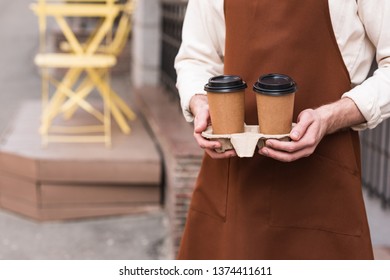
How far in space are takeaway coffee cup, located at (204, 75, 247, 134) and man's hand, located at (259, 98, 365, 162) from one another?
0.11m

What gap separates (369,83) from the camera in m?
2.01

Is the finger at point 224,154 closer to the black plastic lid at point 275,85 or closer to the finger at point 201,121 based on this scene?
the finger at point 201,121

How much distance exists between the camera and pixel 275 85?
1905mm

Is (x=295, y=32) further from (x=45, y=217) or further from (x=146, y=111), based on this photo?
(x=146, y=111)

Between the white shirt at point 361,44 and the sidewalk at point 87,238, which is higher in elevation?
the white shirt at point 361,44

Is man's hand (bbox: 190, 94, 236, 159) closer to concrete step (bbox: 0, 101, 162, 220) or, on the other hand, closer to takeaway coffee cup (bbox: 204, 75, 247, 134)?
takeaway coffee cup (bbox: 204, 75, 247, 134)

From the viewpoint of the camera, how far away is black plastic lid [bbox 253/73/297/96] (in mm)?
1906

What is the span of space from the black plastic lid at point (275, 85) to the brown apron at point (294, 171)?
0.46 ft

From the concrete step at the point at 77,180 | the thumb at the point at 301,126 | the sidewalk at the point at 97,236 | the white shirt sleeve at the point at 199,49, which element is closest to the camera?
the thumb at the point at 301,126

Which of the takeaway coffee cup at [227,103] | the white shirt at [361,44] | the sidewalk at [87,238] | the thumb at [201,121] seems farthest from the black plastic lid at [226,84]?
the sidewalk at [87,238]

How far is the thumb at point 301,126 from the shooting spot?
1.89m

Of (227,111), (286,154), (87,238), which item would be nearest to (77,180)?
(87,238)

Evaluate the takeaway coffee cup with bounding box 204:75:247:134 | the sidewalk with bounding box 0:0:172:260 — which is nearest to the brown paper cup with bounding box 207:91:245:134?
the takeaway coffee cup with bounding box 204:75:247:134

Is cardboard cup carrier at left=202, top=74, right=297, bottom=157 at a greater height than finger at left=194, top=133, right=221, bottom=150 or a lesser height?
greater
